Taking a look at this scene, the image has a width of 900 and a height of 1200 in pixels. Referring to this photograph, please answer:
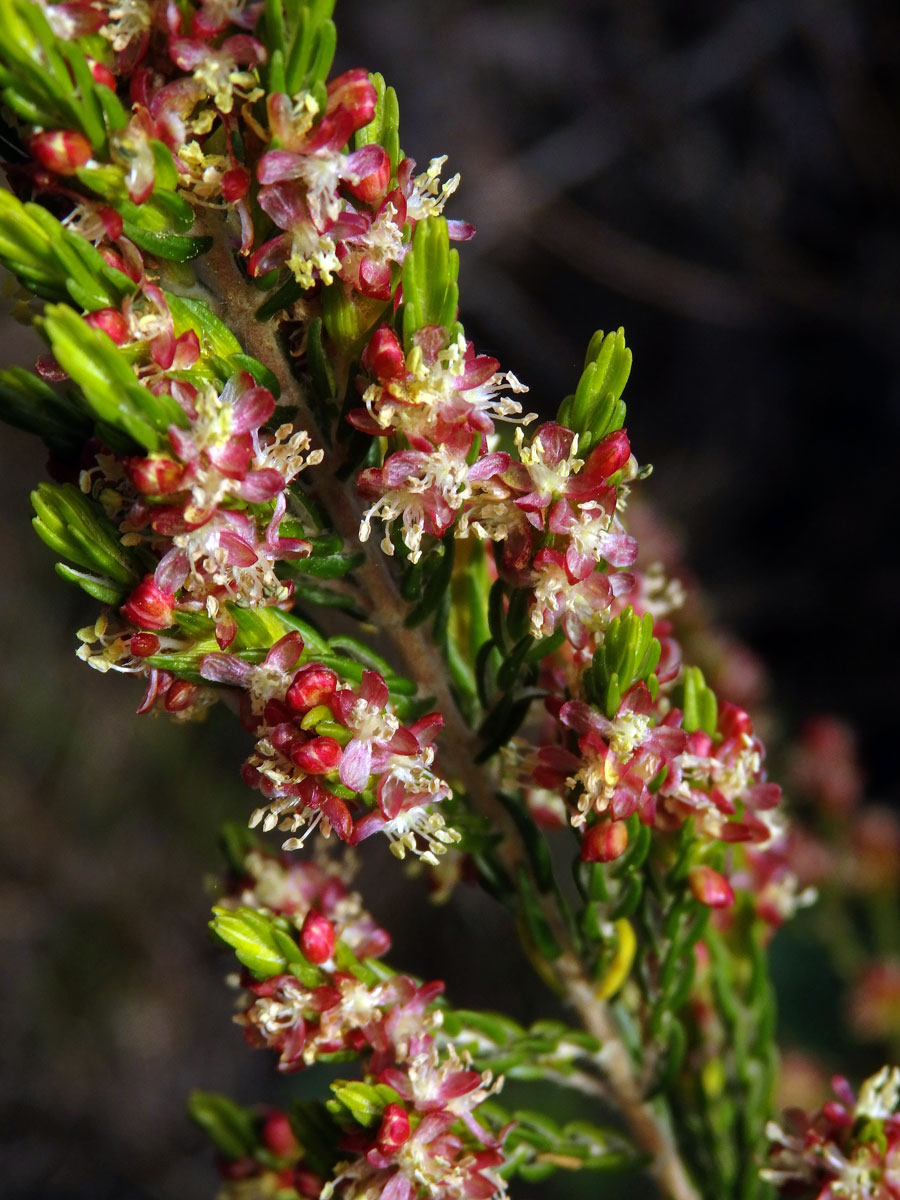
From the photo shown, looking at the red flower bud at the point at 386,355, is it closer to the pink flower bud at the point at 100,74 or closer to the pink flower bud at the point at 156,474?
the pink flower bud at the point at 156,474

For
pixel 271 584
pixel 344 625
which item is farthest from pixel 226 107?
pixel 344 625

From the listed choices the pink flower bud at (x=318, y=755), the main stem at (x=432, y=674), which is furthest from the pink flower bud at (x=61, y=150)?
the pink flower bud at (x=318, y=755)

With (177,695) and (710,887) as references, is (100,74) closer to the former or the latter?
(177,695)

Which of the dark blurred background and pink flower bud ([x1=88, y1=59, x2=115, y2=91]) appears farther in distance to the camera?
the dark blurred background

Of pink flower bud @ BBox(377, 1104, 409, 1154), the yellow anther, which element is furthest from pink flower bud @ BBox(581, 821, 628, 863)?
pink flower bud @ BBox(377, 1104, 409, 1154)

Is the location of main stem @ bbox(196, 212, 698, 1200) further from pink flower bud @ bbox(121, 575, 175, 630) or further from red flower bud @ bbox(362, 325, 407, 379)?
pink flower bud @ bbox(121, 575, 175, 630)
